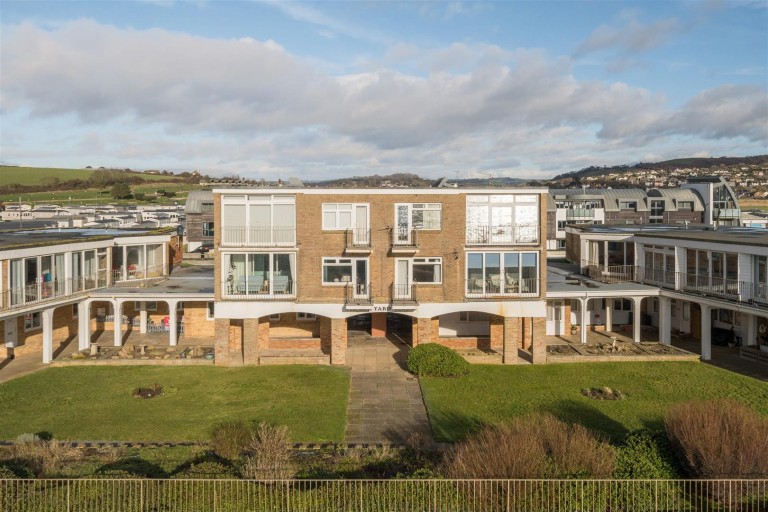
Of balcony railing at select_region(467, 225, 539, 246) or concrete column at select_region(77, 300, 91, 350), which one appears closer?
balcony railing at select_region(467, 225, 539, 246)

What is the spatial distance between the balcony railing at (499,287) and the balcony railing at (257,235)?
8.24 meters

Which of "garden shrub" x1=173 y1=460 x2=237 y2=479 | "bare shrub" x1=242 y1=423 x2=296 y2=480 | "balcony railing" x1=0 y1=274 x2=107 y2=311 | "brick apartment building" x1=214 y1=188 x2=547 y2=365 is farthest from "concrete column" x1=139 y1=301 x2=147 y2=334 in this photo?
"garden shrub" x1=173 y1=460 x2=237 y2=479

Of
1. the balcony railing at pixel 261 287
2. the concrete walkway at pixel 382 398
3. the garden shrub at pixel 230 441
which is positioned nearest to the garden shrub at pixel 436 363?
the concrete walkway at pixel 382 398

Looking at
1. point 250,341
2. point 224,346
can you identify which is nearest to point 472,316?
point 250,341

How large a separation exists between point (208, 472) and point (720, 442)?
11.8 metres

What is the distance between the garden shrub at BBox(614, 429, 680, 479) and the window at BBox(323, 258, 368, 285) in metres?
13.6

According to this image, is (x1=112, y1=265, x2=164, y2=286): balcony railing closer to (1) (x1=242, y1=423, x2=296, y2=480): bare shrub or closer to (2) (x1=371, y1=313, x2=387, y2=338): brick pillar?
(2) (x1=371, y1=313, x2=387, y2=338): brick pillar

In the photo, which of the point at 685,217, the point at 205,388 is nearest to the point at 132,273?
the point at 205,388

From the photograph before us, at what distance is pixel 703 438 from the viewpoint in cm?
1330

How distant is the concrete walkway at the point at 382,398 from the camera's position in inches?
700

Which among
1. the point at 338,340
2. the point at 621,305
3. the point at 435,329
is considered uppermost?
the point at 621,305

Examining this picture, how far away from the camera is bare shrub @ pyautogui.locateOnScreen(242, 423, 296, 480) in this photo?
12695 mm

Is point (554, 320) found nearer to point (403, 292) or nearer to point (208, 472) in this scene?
point (403, 292)

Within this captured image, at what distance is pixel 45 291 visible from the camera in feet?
82.3
